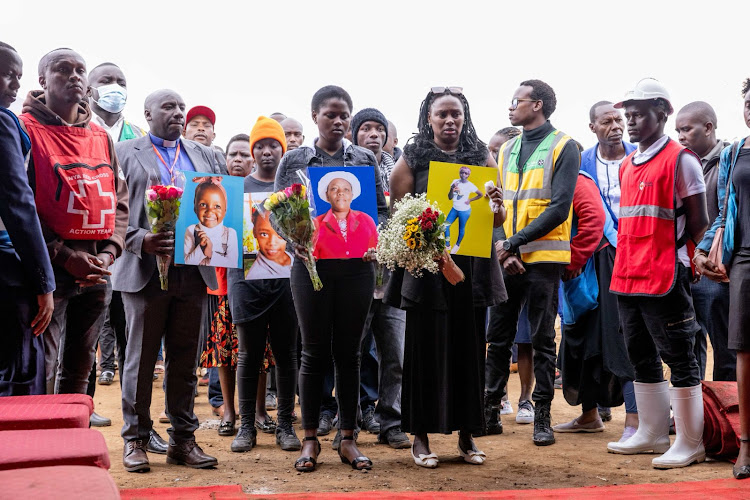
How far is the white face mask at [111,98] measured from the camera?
690 cm

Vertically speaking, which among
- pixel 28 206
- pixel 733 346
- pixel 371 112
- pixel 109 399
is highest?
pixel 371 112

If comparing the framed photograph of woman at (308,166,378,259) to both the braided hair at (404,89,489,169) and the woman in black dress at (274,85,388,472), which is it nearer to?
the woman in black dress at (274,85,388,472)

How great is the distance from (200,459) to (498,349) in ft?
8.16

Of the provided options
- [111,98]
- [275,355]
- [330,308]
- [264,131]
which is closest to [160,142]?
[264,131]

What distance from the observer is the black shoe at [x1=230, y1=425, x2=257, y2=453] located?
5386 mm

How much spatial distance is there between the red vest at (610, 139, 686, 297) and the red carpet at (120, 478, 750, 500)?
140cm

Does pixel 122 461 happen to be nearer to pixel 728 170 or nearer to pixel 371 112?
pixel 371 112

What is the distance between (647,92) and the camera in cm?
519

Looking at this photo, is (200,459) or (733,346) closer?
(733,346)

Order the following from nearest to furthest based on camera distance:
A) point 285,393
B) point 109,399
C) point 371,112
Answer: point 285,393 → point 371,112 → point 109,399

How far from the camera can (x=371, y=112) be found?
669cm

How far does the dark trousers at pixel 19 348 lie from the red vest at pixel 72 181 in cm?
77

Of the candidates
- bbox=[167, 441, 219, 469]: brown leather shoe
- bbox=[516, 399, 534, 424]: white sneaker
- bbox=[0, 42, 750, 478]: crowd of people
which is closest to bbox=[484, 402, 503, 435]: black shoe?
bbox=[0, 42, 750, 478]: crowd of people

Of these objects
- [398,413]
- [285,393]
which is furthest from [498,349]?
[285,393]
